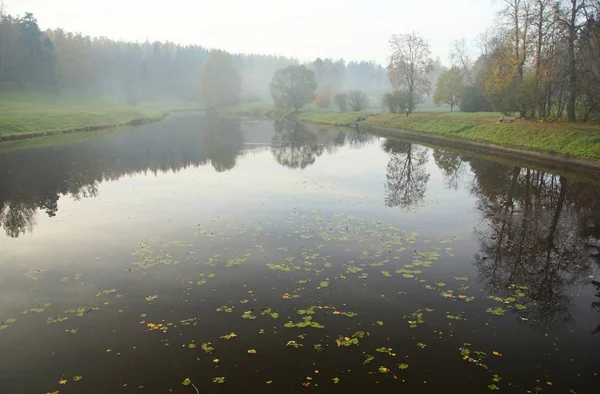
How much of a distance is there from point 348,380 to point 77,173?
91.3 ft

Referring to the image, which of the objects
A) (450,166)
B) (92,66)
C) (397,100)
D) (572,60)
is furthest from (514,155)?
(92,66)

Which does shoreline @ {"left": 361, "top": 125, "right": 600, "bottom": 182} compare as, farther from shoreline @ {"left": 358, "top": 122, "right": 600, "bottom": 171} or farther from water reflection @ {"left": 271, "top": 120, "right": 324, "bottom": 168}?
water reflection @ {"left": 271, "top": 120, "right": 324, "bottom": 168}

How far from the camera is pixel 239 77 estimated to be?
134000 millimetres

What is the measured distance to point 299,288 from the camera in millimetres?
12219

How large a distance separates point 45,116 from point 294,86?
194ft

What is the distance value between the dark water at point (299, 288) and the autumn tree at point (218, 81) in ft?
344

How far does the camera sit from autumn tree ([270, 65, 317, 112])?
104062 mm

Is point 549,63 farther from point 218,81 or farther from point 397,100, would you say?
Answer: point 218,81

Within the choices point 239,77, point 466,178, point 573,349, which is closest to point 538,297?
point 573,349

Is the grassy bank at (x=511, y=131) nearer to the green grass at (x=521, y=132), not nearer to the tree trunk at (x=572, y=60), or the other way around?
the green grass at (x=521, y=132)

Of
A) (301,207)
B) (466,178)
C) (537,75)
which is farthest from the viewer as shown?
(537,75)

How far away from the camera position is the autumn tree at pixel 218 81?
413 feet

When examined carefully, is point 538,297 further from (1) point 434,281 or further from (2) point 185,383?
(2) point 185,383

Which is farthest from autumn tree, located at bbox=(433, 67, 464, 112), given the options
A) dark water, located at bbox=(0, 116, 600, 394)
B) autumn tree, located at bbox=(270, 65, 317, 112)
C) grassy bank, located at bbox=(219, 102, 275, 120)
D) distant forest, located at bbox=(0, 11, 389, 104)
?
distant forest, located at bbox=(0, 11, 389, 104)
